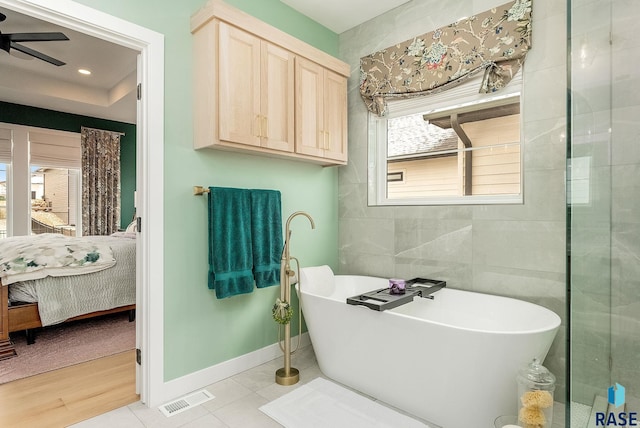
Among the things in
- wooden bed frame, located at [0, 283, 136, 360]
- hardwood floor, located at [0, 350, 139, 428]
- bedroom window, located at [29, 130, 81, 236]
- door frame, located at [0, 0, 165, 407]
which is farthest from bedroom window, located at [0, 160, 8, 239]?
door frame, located at [0, 0, 165, 407]

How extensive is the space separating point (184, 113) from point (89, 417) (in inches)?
69.8

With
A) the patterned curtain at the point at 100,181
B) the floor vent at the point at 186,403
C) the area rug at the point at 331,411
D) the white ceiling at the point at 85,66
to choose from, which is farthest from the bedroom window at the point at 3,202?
the area rug at the point at 331,411

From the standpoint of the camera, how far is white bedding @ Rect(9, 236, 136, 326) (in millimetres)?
2934

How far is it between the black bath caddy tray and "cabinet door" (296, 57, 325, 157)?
111 centimetres

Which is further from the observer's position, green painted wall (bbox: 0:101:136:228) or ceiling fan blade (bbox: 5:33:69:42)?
green painted wall (bbox: 0:101:136:228)

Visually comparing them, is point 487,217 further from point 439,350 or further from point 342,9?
point 342,9

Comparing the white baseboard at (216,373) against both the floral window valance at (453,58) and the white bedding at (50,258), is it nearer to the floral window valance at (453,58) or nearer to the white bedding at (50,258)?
the white bedding at (50,258)

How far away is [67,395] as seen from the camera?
2.17m

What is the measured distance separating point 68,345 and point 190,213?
5.97 ft

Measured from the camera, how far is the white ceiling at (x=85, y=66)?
288cm

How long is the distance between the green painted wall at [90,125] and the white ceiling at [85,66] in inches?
5.7

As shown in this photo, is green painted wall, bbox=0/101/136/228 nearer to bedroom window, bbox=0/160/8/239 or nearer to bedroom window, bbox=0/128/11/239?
bedroom window, bbox=0/128/11/239

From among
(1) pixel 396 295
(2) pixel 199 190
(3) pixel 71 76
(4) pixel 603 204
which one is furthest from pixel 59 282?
(4) pixel 603 204

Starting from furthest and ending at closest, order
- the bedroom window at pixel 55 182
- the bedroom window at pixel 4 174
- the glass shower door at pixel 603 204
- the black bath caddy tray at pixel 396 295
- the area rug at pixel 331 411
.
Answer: the bedroom window at pixel 55 182 → the bedroom window at pixel 4 174 → the black bath caddy tray at pixel 396 295 → the area rug at pixel 331 411 → the glass shower door at pixel 603 204
